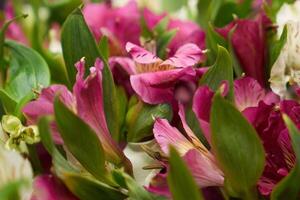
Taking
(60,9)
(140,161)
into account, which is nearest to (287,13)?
(140,161)

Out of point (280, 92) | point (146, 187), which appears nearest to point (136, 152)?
point (146, 187)

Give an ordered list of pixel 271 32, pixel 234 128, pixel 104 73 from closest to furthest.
→ pixel 234 128 → pixel 104 73 → pixel 271 32

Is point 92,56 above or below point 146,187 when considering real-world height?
above

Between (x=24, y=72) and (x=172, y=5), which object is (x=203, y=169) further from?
(x=172, y=5)

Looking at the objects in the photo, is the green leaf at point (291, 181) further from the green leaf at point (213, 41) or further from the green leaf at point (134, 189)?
the green leaf at point (213, 41)

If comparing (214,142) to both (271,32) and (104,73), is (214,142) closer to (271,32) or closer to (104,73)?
(104,73)

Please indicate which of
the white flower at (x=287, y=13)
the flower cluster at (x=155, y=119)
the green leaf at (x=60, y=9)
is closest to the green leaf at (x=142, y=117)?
the flower cluster at (x=155, y=119)
